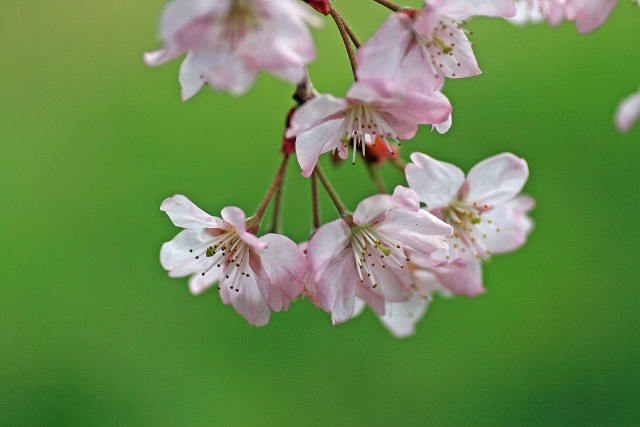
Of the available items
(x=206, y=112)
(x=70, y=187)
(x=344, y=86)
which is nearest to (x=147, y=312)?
(x=70, y=187)

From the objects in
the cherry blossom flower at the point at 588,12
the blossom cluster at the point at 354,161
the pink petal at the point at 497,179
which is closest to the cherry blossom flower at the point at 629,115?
the blossom cluster at the point at 354,161

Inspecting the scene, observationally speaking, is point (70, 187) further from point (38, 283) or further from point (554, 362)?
point (554, 362)

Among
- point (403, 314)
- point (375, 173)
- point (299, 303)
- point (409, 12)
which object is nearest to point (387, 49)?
point (409, 12)

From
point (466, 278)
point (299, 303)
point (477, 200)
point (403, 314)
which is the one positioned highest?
point (477, 200)

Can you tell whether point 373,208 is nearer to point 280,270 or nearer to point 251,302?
point 280,270

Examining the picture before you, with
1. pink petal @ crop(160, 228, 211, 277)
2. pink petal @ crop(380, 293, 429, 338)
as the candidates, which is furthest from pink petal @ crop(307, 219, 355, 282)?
pink petal @ crop(380, 293, 429, 338)

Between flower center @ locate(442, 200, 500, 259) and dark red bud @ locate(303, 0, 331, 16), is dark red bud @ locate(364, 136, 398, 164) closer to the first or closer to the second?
flower center @ locate(442, 200, 500, 259)

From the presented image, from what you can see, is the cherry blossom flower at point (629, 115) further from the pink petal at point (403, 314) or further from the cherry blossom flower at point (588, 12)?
the pink petal at point (403, 314)
